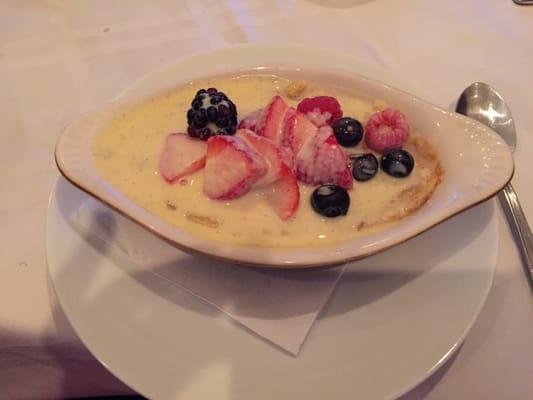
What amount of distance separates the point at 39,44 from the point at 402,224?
1.05 meters

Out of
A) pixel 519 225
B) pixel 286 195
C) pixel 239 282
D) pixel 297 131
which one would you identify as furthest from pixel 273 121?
pixel 519 225

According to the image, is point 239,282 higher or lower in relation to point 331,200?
lower

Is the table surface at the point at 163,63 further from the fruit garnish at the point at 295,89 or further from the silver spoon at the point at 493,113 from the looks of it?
the fruit garnish at the point at 295,89

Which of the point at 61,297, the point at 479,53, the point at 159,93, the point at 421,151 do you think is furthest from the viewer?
the point at 479,53

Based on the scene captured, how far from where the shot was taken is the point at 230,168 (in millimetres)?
867

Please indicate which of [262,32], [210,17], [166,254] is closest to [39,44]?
[210,17]

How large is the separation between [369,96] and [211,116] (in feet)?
1.06

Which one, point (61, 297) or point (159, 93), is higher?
point (159, 93)

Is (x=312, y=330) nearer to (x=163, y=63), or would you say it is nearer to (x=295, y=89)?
(x=295, y=89)

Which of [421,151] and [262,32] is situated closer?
[421,151]

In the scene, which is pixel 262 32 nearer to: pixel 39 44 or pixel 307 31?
pixel 307 31

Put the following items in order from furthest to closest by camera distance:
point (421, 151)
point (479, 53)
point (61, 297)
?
point (479, 53) → point (421, 151) → point (61, 297)

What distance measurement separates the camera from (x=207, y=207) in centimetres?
90

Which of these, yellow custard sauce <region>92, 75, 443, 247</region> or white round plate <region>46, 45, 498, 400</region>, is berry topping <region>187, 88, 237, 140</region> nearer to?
yellow custard sauce <region>92, 75, 443, 247</region>
